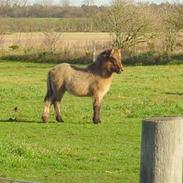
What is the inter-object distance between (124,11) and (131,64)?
357 inches

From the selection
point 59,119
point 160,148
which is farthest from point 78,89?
point 160,148

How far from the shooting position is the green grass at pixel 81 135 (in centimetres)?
1052

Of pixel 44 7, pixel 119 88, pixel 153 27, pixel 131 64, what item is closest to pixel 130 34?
pixel 153 27

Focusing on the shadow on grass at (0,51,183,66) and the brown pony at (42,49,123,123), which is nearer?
the brown pony at (42,49,123,123)

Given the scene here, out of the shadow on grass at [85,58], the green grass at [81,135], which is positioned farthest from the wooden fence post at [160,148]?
the shadow on grass at [85,58]

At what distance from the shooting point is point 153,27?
54219 millimetres

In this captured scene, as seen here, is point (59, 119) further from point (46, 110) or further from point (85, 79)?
point (85, 79)

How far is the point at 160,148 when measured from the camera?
3742mm

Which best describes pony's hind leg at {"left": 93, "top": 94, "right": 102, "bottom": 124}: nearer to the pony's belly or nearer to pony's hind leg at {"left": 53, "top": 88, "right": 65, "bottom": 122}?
the pony's belly

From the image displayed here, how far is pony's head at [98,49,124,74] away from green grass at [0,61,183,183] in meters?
1.41

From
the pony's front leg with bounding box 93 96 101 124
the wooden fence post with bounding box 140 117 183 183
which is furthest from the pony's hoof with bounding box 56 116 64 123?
the wooden fence post with bounding box 140 117 183 183

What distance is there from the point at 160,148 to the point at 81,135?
11.7 metres

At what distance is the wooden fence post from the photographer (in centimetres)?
374

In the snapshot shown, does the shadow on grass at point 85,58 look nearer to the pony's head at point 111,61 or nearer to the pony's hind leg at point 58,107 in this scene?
the pony's head at point 111,61
